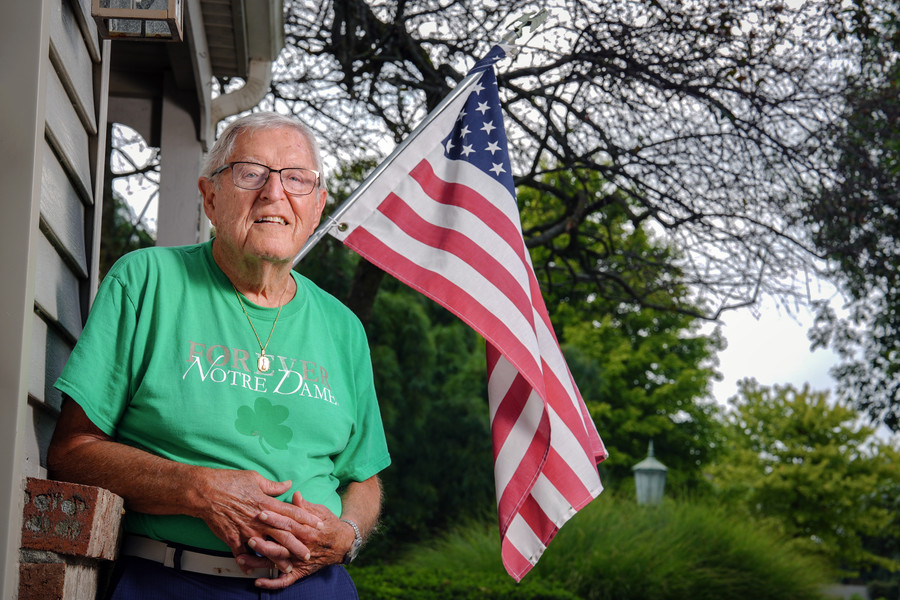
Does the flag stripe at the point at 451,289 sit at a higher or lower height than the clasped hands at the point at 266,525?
higher

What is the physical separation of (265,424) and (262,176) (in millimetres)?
609

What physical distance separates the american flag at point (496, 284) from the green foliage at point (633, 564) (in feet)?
19.6

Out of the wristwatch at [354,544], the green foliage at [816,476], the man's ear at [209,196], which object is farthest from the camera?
the green foliage at [816,476]

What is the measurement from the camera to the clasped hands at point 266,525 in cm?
186

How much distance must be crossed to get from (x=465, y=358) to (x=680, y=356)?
15797mm

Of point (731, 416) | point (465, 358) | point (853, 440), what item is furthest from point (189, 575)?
point (731, 416)

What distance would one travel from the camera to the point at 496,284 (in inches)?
121

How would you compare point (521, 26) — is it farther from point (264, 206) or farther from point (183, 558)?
point (183, 558)

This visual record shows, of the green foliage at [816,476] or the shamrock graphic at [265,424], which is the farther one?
the green foliage at [816,476]

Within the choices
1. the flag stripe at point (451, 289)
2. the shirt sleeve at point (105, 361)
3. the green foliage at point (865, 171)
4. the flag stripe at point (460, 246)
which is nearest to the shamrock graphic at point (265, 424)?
the shirt sleeve at point (105, 361)

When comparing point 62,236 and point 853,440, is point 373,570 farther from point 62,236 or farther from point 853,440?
point 853,440

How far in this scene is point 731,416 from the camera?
28.6m

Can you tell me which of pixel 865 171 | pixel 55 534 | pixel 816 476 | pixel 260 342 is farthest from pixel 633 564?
pixel 816 476

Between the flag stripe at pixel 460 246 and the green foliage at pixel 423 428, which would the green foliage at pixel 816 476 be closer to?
the green foliage at pixel 423 428
